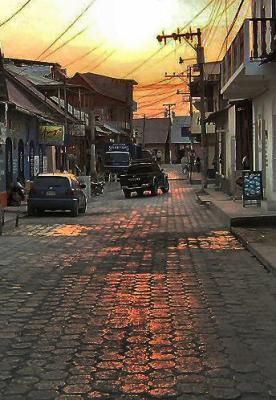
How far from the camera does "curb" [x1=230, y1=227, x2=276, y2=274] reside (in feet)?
33.0

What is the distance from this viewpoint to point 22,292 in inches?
339

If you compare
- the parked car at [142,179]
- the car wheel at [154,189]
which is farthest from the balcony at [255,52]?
the car wheel at [154,189]

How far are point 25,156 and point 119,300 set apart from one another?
74.0 feet

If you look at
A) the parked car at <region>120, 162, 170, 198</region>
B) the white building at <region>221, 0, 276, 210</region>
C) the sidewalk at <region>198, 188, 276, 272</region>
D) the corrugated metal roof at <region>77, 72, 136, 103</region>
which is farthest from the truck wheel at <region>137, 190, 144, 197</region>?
the corrugated metal roof at <region>77, 72, 136, 103</region>

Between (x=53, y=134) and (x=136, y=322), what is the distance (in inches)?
993

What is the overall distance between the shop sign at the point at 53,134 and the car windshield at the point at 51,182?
961cm

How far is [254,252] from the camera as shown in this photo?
11.7 m

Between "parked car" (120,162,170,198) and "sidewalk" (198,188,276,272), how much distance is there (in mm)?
13082

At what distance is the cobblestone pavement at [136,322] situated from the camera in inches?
194

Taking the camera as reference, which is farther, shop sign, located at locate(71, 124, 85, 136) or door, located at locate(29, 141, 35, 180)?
shop sign, located at locate(71, 124, 85, 136)

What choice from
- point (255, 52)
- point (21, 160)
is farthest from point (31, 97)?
point (255, 52)

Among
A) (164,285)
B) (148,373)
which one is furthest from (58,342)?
(164,285)

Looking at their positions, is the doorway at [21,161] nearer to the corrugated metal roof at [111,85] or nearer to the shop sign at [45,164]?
the shop sign at [45,164]

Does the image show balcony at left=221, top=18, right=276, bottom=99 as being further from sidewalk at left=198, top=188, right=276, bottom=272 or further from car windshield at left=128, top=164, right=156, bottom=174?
car windshield at left=128, top=164, right=156, bottom=174
